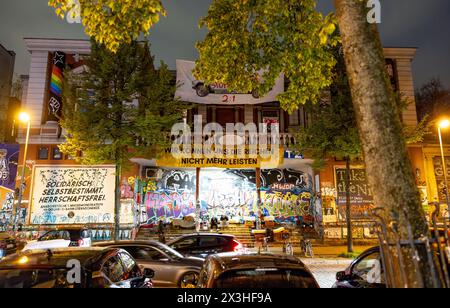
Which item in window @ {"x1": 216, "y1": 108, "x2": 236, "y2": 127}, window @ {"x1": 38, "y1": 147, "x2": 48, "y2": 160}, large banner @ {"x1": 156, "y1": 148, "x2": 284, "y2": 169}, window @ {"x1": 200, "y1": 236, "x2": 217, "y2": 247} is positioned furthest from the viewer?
window @ {"x1": 216, "y1": 108, "x2": 236, "y2": 127}

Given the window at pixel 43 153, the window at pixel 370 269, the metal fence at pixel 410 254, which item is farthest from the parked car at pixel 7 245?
the metal fence at pixel 410 254

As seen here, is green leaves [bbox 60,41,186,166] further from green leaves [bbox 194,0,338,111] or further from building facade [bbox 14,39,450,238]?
green leaves [bbox 194,0,338,111]

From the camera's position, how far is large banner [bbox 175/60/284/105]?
20.8 metres

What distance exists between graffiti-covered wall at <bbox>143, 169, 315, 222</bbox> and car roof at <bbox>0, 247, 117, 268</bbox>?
17713 millimetres

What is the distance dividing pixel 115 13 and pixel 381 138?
21.4 ft

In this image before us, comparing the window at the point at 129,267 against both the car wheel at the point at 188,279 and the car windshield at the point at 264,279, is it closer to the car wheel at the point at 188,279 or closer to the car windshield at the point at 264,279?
the car windshield at the point at 264,279

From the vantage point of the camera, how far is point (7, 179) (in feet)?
66.3

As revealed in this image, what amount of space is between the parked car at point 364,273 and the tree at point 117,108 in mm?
11214

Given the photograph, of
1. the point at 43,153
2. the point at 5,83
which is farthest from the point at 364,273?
the point at 5,83

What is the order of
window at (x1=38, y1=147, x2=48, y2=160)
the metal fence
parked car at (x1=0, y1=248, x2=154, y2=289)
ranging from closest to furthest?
the metal fence < parked car at (x1=0, y1=248, x2=154, y2=289) < window at (x1=38, y1=147, x2=48, y2=160)

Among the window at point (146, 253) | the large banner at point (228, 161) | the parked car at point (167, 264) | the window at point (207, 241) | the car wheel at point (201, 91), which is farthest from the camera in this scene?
the car wheel at point (201, 91)

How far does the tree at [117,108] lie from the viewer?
1528cm

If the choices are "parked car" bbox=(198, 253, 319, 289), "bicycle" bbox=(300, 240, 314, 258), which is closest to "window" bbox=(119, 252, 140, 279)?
"parked car" bbox=(198, 253, 319, 289)

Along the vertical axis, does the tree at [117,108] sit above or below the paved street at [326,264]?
above
